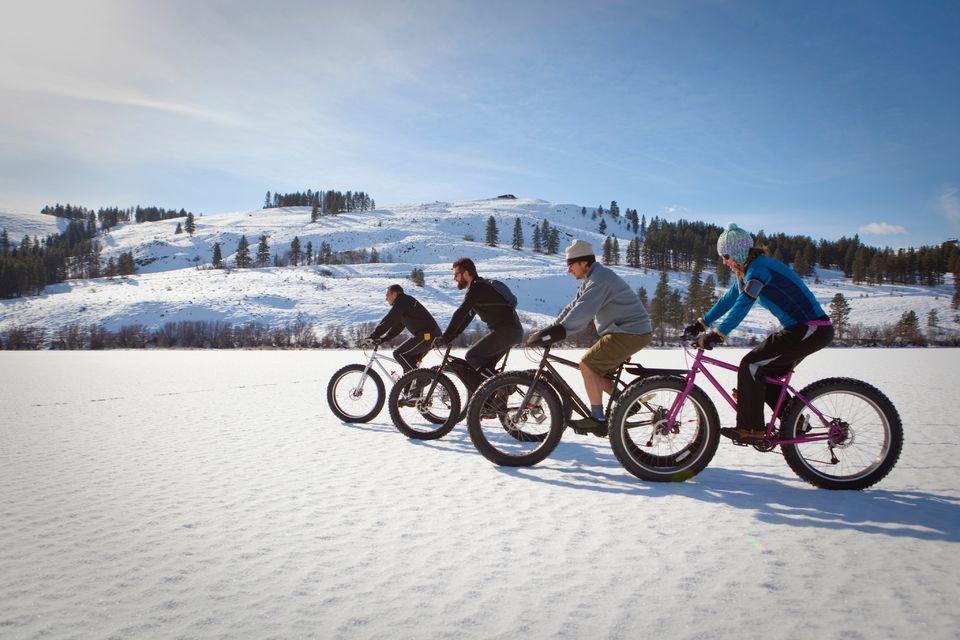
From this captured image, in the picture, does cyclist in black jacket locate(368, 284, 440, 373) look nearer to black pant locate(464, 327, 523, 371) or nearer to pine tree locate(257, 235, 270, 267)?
black pant locate(464, 327, 523, 371)

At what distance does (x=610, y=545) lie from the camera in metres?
3.41

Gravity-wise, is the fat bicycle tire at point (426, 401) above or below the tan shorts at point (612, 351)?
below

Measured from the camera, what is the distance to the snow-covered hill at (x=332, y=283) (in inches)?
2470

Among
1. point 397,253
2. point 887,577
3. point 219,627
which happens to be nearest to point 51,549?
point 219,627

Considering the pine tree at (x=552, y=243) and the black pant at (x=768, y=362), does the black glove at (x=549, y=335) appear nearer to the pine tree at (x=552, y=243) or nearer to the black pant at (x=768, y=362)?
the black pant at (x=768, y=362)

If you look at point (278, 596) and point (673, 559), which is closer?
point (278, 596)

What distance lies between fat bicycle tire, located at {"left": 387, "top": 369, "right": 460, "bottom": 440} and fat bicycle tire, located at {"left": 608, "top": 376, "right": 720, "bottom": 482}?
8.28 feet

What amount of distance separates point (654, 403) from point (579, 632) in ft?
9.14

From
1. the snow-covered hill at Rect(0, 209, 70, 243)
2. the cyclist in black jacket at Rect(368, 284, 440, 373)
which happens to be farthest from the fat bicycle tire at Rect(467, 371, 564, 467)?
the snow-covered hill at Rect(0, 209, 70, 243)

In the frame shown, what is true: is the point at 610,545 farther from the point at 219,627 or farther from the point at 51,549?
the point at 51,549

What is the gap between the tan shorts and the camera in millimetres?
5098

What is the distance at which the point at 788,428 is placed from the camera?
4.57m

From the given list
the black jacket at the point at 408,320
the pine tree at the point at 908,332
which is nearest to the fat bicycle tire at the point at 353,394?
the black jacket at the point at 408,320

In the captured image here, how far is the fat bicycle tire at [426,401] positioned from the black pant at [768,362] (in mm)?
3455
